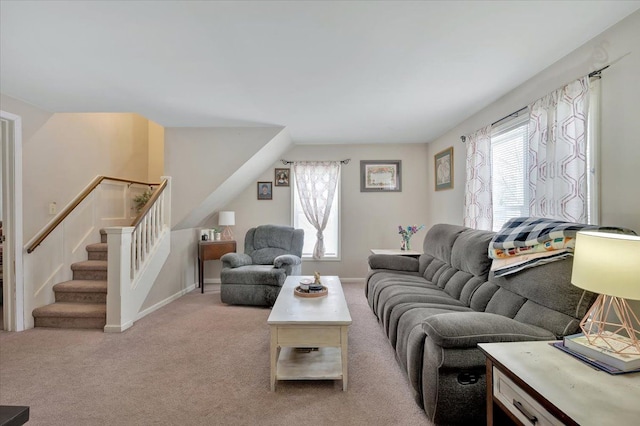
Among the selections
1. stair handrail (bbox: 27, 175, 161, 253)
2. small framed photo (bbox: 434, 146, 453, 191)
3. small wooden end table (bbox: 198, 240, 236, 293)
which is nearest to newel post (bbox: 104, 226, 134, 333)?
stair handrail (bbox: 27, 175, 161, 253)

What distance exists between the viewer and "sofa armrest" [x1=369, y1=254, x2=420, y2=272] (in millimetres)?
Result: 3486

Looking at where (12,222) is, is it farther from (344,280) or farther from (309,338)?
(344,280)

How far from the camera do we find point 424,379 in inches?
63.3

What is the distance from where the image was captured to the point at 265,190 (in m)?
4.89

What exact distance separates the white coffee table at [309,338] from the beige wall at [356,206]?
8.81ft

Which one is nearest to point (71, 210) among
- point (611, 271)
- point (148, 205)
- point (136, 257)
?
point (148, 205)

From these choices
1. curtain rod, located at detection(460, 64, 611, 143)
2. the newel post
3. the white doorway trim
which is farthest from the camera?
A: the newel post

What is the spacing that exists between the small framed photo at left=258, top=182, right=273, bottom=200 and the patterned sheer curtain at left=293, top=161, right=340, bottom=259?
0.46 m

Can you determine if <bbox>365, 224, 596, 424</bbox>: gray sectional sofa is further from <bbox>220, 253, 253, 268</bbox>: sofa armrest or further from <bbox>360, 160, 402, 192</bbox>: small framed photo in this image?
<bbox>360, 160, 402, 192</bbox>: small framed photo

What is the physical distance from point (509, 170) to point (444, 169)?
141 centimetres

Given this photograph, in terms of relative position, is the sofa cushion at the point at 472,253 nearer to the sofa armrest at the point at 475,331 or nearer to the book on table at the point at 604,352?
the sofa armrest at the point at 475,331

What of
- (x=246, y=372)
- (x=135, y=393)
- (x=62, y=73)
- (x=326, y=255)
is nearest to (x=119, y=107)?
(x=62, y=73)

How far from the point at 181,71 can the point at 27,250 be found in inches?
98.5

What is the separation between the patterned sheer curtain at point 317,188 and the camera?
188 inches
